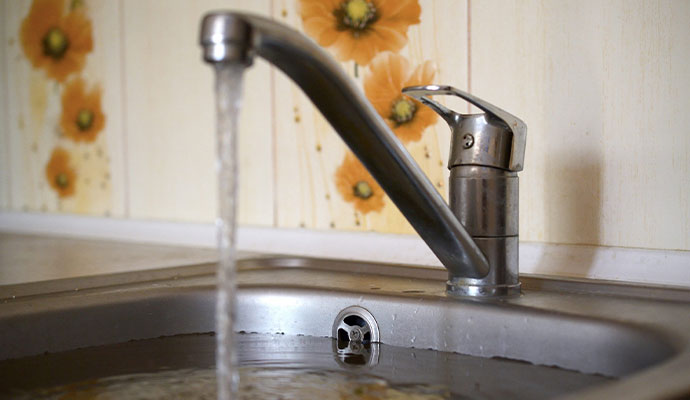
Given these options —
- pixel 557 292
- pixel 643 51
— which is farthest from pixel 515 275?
pixel 643 51

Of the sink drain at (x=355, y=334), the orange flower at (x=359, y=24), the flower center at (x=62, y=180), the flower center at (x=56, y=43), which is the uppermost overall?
the flower center at (x=56, y=43)

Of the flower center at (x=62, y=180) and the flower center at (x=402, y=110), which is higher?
the flower center at (x=402, y=110)

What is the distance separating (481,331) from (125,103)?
0.89 meters

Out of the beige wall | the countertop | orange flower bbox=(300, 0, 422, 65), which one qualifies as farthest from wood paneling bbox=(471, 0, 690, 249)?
the countertop

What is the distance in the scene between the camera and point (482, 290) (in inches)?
29.7

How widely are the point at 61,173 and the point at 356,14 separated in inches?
29.3

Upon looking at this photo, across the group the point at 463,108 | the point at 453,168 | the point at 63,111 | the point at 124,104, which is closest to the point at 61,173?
the point at 63,111

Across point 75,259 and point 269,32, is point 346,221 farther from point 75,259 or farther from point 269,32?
point 269,32

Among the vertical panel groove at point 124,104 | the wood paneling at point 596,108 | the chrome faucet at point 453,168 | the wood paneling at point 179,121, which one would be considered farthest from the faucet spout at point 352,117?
the vertical panel groove at point 124,104

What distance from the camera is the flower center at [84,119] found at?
1476mm

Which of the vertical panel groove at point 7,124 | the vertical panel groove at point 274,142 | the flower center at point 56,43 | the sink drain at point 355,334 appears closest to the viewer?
the sink drain at point 355,334

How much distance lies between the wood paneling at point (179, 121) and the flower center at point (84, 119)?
10 centimetres

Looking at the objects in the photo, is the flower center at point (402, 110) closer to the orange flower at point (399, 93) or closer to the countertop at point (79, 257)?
the orange flower at point (399, 93)

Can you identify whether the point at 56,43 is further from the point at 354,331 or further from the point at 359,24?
the point at 354,331
